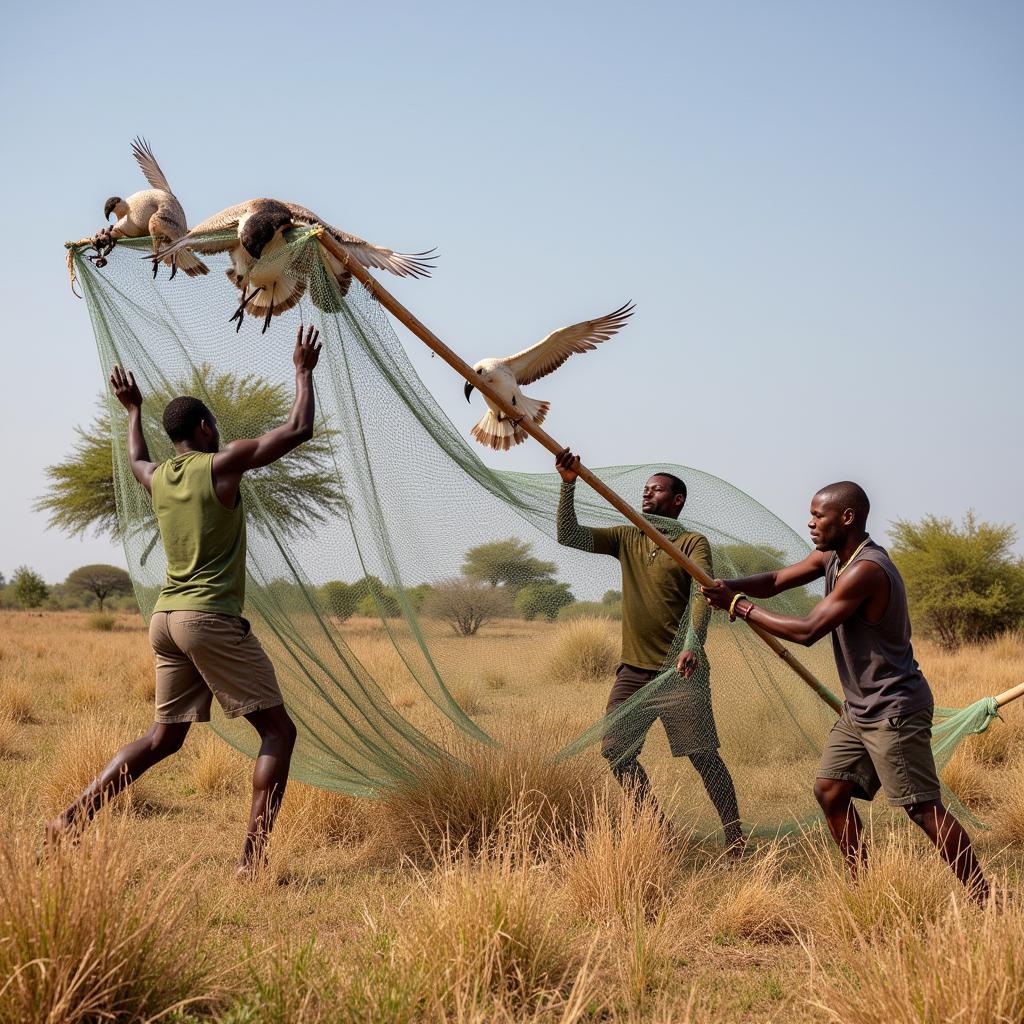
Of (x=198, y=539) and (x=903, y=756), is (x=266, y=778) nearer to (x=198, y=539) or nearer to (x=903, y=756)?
(x=198, y=539)

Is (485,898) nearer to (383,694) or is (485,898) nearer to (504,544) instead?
(383,694)

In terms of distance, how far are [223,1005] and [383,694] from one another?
204 centimetres

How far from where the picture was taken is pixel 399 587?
15.8 feet

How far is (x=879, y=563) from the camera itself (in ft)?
12.6

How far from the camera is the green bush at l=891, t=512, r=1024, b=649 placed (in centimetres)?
2044

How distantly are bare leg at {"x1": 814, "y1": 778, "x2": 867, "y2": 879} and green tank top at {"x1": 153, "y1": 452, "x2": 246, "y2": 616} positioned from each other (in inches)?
102

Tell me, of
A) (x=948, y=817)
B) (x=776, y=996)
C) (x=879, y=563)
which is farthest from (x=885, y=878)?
(x=879, y=563)

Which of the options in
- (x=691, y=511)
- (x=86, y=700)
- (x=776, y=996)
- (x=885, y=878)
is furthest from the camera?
(x=86, y=700)

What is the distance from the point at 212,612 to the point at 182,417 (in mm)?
871

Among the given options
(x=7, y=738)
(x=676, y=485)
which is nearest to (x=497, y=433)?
(x=676, y=485)

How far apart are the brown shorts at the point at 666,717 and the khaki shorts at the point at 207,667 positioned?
62.6 inches

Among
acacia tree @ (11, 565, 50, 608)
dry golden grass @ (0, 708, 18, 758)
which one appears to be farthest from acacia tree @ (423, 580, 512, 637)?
acacia tree @ (11, 565, 50, 608)

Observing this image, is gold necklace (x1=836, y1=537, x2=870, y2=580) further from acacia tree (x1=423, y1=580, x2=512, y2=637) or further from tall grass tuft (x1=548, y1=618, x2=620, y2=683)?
acacia tree (x1=423, y1=580, x2=512, y2=637)

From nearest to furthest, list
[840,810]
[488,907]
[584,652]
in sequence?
[488,907] → [840,810] → [584,652]
